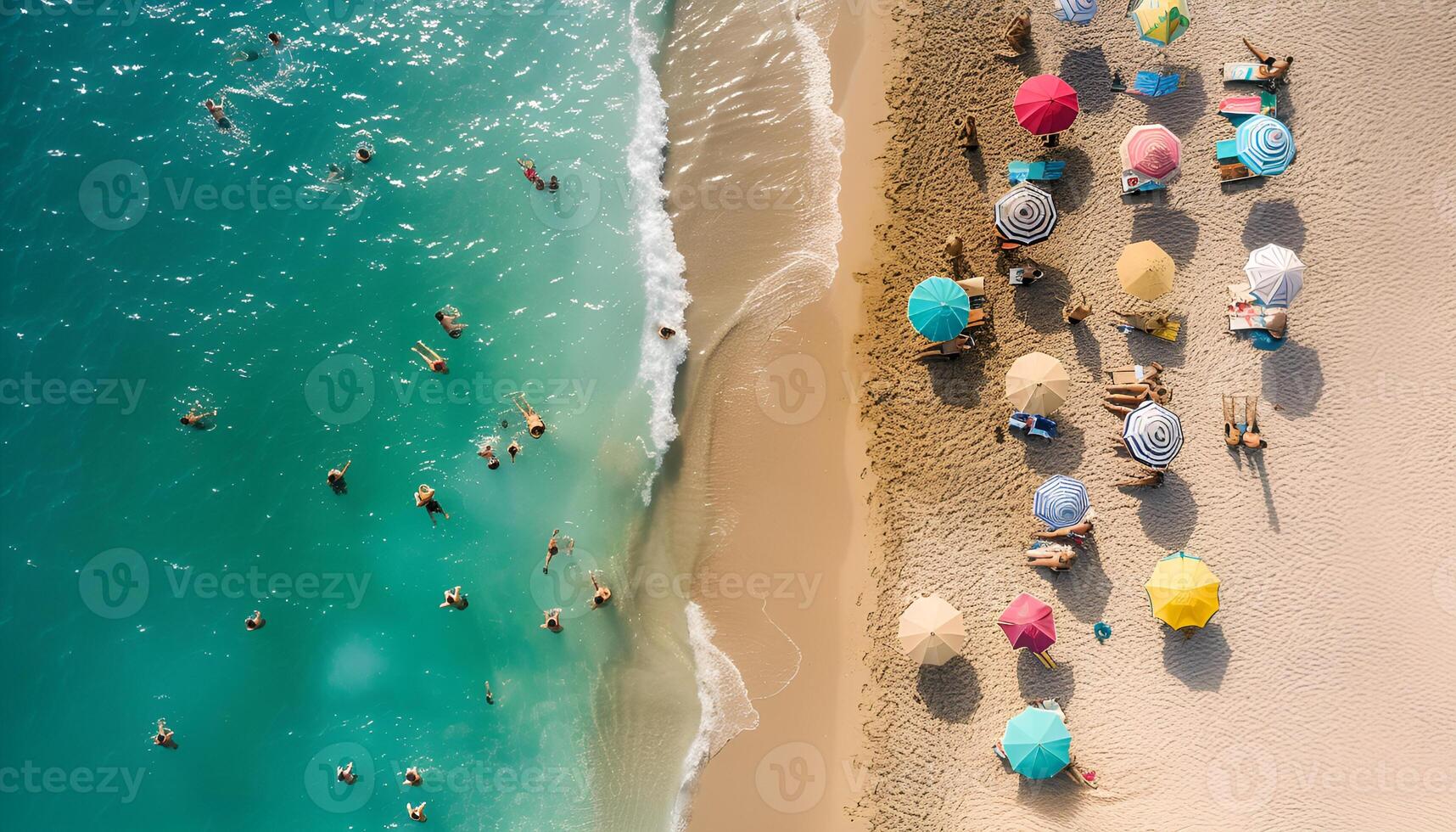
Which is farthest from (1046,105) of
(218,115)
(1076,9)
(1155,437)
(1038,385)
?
(218,115)

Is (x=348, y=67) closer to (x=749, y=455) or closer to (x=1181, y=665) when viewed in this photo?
(x=749, y=455)

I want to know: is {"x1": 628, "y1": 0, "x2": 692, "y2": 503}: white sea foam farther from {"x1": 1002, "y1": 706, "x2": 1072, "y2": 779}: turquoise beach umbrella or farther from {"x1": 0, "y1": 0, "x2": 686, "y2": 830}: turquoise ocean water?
{"x1": 1002, "y1": 706, "x2": 1072, "y2": 779}: turquoise beach umbrella

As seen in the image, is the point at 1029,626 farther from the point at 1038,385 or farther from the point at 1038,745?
the point at 1038,385

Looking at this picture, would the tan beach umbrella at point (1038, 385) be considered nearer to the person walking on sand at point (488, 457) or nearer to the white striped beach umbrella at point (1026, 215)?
the white striped beach umbrella at point (1026, 215)

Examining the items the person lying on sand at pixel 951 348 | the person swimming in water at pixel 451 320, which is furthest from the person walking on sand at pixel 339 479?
the person lying on sand at pixel 951 348

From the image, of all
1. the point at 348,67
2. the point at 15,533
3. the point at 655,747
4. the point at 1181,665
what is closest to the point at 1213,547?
the point at 1181,665

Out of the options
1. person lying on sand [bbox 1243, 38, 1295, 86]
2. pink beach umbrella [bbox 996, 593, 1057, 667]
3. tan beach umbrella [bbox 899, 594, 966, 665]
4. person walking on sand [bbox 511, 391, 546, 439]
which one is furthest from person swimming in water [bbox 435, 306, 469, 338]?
person lying on sand [bbox 1243, 38, 1295, 86]

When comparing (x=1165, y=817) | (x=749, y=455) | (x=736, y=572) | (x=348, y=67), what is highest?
(x=348, y=67)
